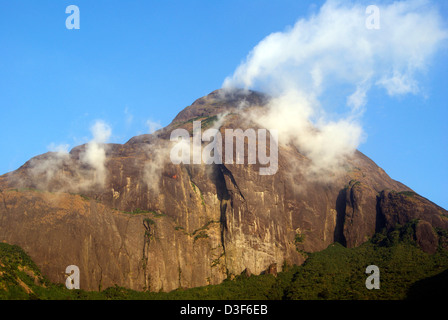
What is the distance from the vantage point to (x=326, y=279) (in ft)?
337

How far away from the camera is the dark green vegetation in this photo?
88.8 meters

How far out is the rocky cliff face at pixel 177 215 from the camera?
324 ft

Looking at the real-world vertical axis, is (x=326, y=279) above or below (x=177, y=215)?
below

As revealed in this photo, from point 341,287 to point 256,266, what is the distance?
62.3ft

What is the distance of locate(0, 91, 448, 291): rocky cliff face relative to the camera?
98812 mm

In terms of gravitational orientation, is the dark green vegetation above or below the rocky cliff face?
below

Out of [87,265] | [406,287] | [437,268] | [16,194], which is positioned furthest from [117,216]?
[437,268]

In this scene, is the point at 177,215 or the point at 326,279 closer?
the point at 326,279

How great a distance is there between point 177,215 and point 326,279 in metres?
33.7

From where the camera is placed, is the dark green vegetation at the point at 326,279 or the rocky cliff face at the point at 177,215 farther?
the rocky cliff face at the point at 177,215

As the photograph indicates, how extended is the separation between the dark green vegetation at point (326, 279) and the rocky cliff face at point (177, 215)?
2797mm

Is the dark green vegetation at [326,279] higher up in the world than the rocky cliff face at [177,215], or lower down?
lower down

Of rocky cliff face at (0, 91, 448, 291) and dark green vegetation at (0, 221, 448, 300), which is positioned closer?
dark green vegetation at (0, 221, 448, 300)

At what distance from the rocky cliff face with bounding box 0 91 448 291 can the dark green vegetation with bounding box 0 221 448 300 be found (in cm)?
280
